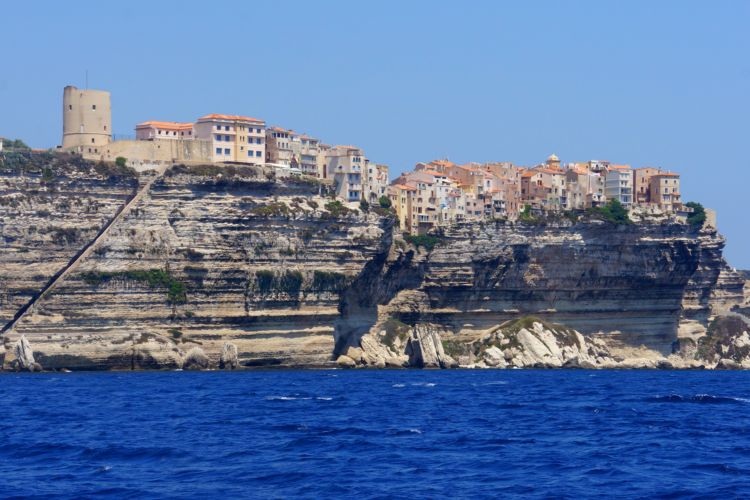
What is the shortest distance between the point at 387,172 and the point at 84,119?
26689 millimetres

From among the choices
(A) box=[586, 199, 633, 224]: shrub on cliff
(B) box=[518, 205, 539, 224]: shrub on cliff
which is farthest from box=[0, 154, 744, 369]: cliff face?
(A) box=[586, 199, 633, 224]: shrub on cliff

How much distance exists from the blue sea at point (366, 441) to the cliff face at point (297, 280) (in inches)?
536

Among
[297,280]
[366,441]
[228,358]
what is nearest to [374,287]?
[297,280]

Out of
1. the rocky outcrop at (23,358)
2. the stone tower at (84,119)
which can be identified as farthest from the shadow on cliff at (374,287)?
the rocky outcrop at (23,358)

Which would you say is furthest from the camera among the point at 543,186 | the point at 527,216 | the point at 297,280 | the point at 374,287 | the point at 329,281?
the point at 543,186

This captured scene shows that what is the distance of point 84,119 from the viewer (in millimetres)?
93938

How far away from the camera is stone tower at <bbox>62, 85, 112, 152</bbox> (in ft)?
307

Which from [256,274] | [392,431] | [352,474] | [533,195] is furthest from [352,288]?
[352,474]

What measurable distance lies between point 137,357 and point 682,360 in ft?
149

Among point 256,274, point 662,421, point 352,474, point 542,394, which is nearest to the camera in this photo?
point 352,474

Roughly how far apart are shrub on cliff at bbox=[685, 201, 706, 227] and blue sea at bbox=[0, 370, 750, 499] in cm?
4329

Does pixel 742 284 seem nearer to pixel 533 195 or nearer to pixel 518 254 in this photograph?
pixel 533 195

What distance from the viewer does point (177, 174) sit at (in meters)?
89.4

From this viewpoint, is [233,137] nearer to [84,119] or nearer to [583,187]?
[84,119]
